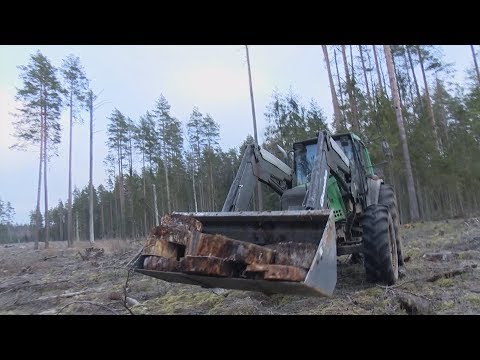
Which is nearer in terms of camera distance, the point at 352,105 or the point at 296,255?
the point at 296,255

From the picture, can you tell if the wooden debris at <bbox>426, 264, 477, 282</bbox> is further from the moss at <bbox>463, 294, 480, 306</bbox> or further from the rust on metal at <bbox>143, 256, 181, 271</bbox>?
the rust on metal at <bbox>143, 256, 181, 271</bbox>

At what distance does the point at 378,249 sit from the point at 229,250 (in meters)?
2.84

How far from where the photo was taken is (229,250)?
345 centimetres

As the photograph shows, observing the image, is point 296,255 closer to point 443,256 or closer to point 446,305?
point 446,305

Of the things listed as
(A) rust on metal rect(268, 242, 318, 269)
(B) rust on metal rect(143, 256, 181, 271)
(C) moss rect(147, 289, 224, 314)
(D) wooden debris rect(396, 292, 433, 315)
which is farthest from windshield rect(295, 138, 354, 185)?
(B) rust on metal rect(143, 256, 181, 271)

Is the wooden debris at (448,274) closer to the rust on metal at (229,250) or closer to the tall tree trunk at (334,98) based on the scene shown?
the rust on metal at (229,250)

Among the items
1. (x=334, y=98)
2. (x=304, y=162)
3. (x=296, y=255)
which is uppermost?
(x=334, y=98)

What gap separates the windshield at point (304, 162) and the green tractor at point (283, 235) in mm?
17

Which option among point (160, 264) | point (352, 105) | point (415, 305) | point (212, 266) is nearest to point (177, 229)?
point (160, 264)

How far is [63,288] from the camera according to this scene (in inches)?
380
